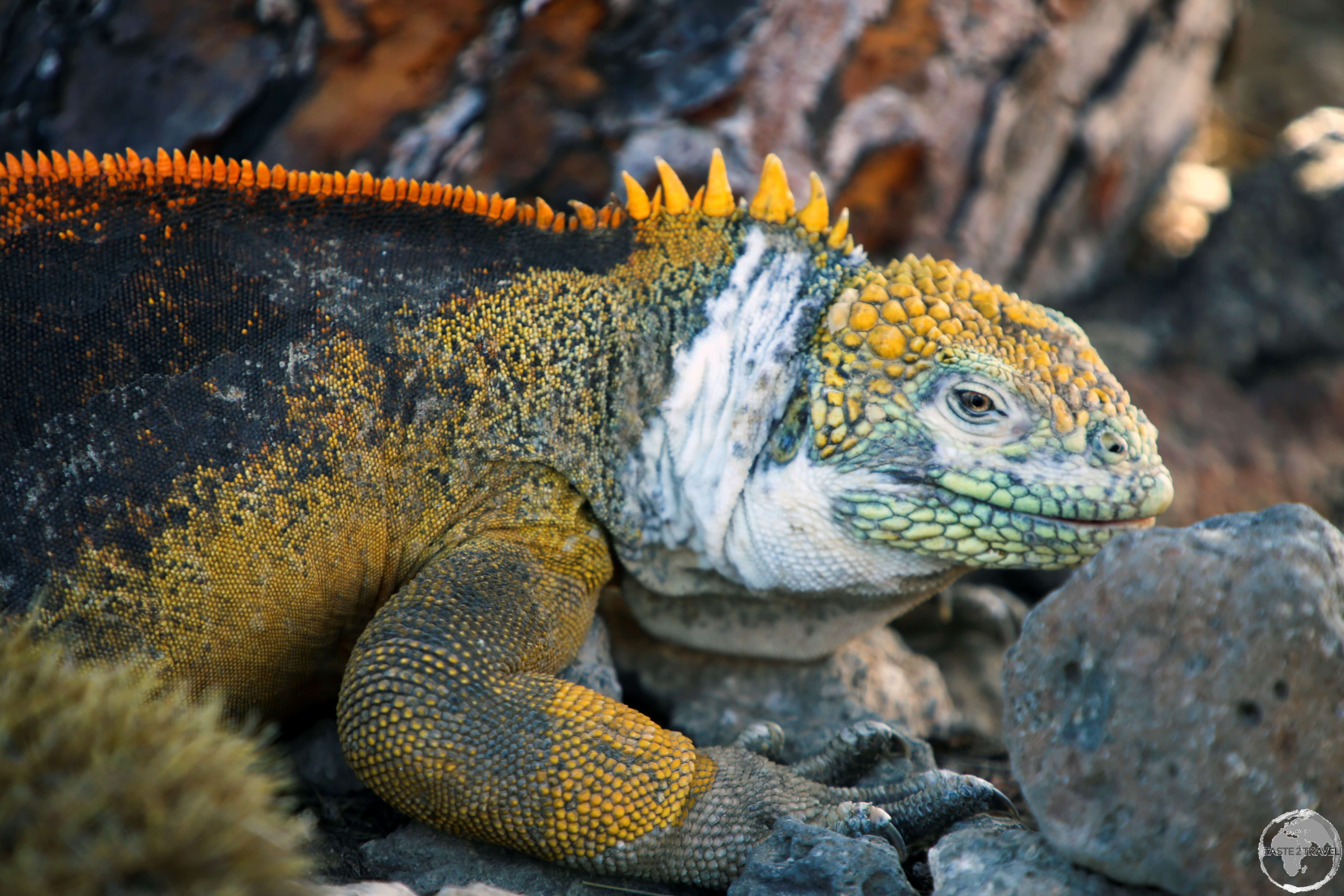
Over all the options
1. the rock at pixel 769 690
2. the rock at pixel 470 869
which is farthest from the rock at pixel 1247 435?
the rock at pixel 470 869

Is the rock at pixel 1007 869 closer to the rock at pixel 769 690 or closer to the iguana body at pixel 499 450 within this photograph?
the iguana body at pixel 499 450

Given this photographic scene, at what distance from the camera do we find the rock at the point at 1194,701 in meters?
2.17

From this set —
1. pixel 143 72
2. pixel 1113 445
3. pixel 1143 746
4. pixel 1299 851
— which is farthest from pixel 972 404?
pixel 143 72

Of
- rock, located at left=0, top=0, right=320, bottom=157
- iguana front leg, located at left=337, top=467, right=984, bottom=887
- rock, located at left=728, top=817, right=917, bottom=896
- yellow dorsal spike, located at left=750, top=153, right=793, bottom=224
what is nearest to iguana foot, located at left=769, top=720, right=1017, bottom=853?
iguana front leg, located at left=337, top=467, right=984, bottom=887

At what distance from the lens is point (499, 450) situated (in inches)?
128

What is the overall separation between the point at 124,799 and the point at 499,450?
156 cm

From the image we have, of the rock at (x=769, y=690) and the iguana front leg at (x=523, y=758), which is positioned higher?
the iguana front leg at (x=523, y=758)

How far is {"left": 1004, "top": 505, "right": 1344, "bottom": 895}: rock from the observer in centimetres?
217

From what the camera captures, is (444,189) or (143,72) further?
(143,72)

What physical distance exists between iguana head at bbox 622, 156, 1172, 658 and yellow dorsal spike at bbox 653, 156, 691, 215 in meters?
0.02

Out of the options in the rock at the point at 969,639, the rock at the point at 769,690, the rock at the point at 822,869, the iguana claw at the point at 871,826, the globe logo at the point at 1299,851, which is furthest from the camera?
the rock at the point at 969,639

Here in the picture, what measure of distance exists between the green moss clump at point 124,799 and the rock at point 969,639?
3.10 meters

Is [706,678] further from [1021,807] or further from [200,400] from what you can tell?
[200,400]

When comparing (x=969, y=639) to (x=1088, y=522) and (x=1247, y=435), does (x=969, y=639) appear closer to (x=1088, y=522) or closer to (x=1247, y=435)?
(x=1088, y=522)
